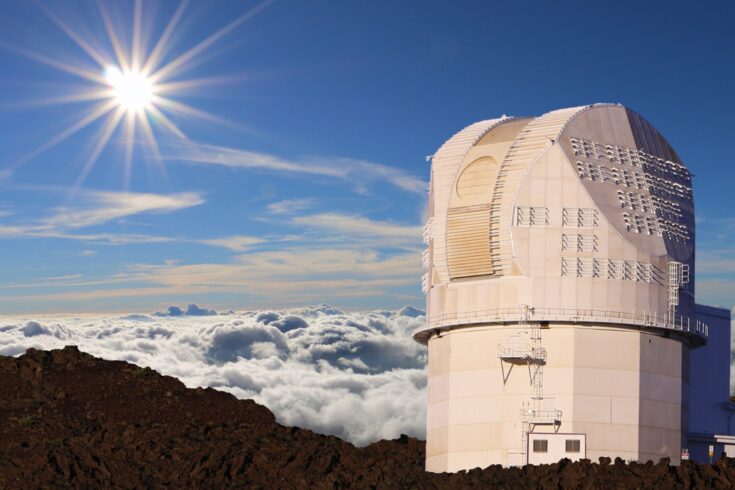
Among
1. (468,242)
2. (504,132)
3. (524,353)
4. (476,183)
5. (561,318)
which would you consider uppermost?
(504,132)

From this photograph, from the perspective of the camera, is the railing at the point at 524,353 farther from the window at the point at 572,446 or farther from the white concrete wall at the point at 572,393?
the window at the point at 572,446

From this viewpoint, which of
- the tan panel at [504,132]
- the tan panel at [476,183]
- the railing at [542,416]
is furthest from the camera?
the tan panel at [504,132]

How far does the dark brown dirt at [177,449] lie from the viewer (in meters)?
59.2

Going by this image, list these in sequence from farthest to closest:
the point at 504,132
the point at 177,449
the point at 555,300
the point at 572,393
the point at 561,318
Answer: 1. the point at 177,449
2. the point at 504,132
3. the point at 555,300
4. the point at 561,318
5. the point at 572,393

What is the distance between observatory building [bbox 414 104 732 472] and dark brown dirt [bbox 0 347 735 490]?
1560mm

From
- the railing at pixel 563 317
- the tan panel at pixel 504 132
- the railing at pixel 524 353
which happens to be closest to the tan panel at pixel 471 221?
the tan panel at pixel 504 132

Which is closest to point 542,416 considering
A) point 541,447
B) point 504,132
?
point 541,447

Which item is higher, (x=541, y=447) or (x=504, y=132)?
(x=504, y=132)

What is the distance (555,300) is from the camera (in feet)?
198

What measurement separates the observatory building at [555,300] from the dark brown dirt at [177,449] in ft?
5.12

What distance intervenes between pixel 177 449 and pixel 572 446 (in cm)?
2442

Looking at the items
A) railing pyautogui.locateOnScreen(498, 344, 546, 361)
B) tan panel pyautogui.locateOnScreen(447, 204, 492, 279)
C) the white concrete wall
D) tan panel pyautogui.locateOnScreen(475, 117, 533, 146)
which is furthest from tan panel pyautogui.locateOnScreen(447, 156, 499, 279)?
railing pyautogui.locateOnScreen(498, 344, 546, 361)

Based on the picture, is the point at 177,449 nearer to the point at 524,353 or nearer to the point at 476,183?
the point at 476,183

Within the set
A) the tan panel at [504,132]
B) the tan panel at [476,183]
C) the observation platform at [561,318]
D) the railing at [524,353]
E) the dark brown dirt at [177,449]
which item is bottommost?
the dark brown dirt at [177,449]
